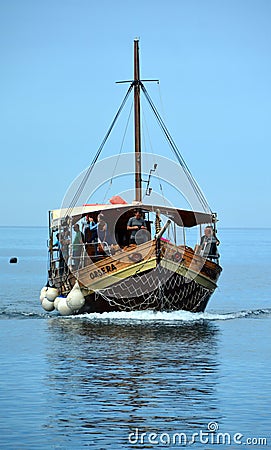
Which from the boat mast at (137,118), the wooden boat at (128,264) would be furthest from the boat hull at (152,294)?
the boat mast at (137,118)

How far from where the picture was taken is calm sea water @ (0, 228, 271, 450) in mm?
16359

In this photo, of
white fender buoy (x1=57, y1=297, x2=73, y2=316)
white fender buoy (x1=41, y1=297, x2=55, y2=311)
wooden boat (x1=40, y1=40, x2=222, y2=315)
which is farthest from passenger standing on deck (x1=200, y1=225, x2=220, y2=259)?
white fender buoy (x1=41, y1=297, x2=55, y2=311)

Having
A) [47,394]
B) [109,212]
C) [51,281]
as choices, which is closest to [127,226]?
[109,212]

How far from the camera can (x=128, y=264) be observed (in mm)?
29000

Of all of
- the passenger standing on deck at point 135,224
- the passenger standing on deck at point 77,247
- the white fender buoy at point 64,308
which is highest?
the passenger standing on deck at point 135,224

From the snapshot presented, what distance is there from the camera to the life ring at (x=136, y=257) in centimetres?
2900

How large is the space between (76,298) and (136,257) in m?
2.60

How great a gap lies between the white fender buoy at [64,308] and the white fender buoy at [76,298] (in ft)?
1.30

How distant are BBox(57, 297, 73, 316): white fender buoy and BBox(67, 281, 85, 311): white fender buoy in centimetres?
40

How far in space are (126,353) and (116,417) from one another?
6.82m

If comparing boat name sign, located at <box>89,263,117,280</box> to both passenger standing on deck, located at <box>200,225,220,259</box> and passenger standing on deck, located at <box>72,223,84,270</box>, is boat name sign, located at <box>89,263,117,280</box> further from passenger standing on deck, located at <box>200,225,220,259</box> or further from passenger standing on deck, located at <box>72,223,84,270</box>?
passenger standing on deck, located at <box>200,225,220,259</box>

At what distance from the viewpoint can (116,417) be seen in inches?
683

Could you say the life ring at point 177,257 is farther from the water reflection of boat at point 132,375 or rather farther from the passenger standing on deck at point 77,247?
the passenger standing on deck at point 77,247

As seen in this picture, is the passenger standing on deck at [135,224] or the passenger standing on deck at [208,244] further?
the passenger standing on deck at [208,244]
